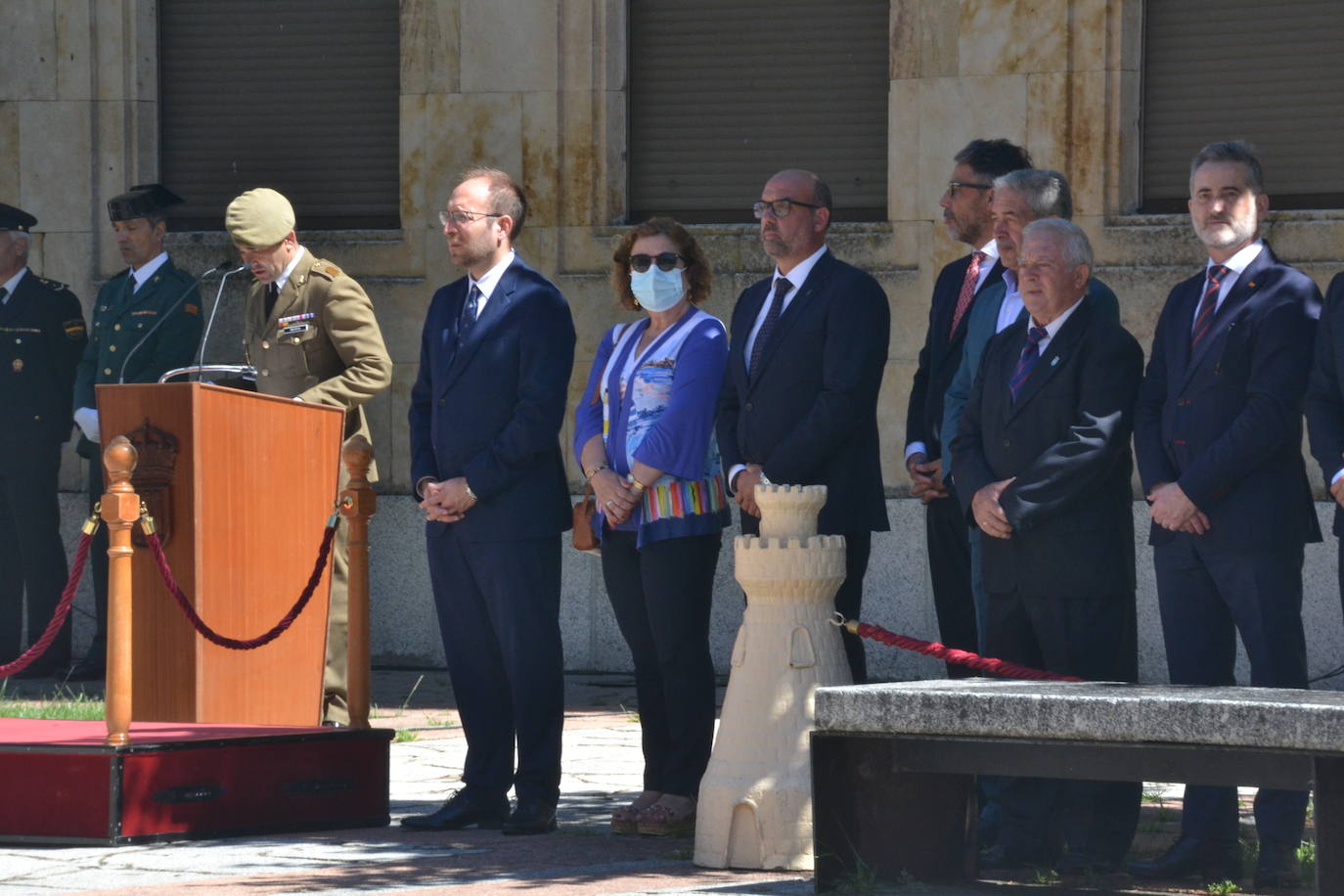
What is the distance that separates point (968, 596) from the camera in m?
8.22

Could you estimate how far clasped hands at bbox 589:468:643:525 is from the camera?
25.8 ft

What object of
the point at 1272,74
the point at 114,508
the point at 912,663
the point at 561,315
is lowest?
the point at 912,663

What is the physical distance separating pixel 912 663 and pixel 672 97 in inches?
128

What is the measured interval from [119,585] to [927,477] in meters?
2.66

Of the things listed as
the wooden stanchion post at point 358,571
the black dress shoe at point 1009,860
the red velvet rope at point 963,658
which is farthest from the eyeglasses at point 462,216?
the black dress shoe at point 1009,860

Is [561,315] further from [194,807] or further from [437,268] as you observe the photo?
[437,268]

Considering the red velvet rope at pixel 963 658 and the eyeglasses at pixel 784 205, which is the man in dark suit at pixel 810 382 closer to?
the eyeglasses at pixel 784 205

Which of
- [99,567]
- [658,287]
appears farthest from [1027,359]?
[99,567]

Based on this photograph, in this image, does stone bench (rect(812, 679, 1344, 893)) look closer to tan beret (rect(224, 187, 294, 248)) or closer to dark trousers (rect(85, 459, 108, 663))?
tan beret (rect(224, 187, 294, 248))

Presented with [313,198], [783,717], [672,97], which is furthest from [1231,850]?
[313,198]

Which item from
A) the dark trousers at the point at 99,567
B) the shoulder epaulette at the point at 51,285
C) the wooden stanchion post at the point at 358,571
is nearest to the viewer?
the wooden stanchion post at the point at 358,571

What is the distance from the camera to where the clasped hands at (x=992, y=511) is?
7.12 m

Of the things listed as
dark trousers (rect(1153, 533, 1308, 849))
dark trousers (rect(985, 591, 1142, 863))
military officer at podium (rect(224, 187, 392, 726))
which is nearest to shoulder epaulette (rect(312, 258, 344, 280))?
military officer at podium (rect(224, 187, 392, 726))

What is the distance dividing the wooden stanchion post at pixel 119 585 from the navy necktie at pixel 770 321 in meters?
1.98
